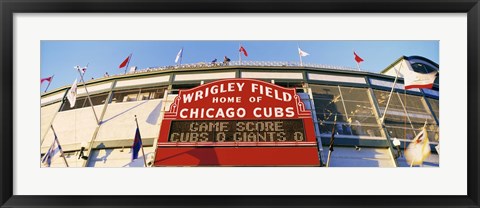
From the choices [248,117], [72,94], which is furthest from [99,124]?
[248,117]

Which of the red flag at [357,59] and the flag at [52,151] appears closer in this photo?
the flag at [52,151]

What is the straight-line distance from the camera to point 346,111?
28.5 feet

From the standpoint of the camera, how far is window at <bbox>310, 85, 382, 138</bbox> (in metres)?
8.38

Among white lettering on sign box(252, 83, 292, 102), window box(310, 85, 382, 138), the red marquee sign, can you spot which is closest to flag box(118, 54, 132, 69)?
the red marquee sign

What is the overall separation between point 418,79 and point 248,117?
364 cm

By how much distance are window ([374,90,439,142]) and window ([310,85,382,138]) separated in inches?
13.4

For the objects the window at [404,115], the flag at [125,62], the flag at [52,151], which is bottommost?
the flag at [52,151]

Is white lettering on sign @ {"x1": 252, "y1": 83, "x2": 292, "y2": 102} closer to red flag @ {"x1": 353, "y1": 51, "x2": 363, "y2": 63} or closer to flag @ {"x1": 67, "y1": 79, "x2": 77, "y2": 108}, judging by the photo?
red flag @ {"x1": 353, "y1": 51, "x2": 363, "y2": 63}

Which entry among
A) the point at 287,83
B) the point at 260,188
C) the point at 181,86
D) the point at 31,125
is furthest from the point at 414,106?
the point at 31,125

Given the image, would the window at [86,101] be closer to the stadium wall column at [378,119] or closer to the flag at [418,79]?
the stadium wall column at [378,119]

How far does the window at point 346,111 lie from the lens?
8.38 m

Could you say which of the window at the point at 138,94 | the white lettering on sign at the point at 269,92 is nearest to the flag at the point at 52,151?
the window at the point at 138,94
